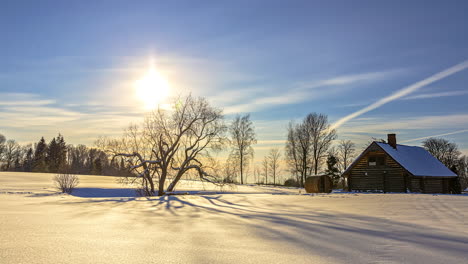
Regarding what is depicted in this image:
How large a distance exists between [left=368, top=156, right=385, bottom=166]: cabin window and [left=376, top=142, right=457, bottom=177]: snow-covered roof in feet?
3.89

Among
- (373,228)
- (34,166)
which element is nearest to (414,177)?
(373,228)

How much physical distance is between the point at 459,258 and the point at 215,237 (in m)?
3.69

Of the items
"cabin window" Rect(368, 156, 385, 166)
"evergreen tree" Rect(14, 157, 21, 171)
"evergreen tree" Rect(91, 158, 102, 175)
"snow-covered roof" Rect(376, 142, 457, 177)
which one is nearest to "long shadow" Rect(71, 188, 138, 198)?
"cabin window" Rect(368, 156, 385, 166)

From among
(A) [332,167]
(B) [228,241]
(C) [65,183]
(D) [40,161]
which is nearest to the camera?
(B) [228,241]

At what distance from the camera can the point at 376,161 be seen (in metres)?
34.2

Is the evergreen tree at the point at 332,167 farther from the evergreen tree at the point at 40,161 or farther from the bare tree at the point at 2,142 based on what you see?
the bare tree at the point at 2,142

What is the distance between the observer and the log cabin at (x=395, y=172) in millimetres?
32281

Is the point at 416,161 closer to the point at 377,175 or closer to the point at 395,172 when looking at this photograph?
the point at 395,172

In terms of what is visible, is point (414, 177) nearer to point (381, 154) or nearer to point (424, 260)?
point (381, 154)

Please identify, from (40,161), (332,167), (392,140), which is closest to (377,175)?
(392,140)

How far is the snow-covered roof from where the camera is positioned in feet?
108

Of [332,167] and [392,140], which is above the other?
[392,140]

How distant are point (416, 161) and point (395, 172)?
4.82 meters

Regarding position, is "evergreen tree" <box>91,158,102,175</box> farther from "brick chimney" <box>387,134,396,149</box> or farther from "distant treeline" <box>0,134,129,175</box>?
"brick chimney" <box>387,134,396,149</box>
